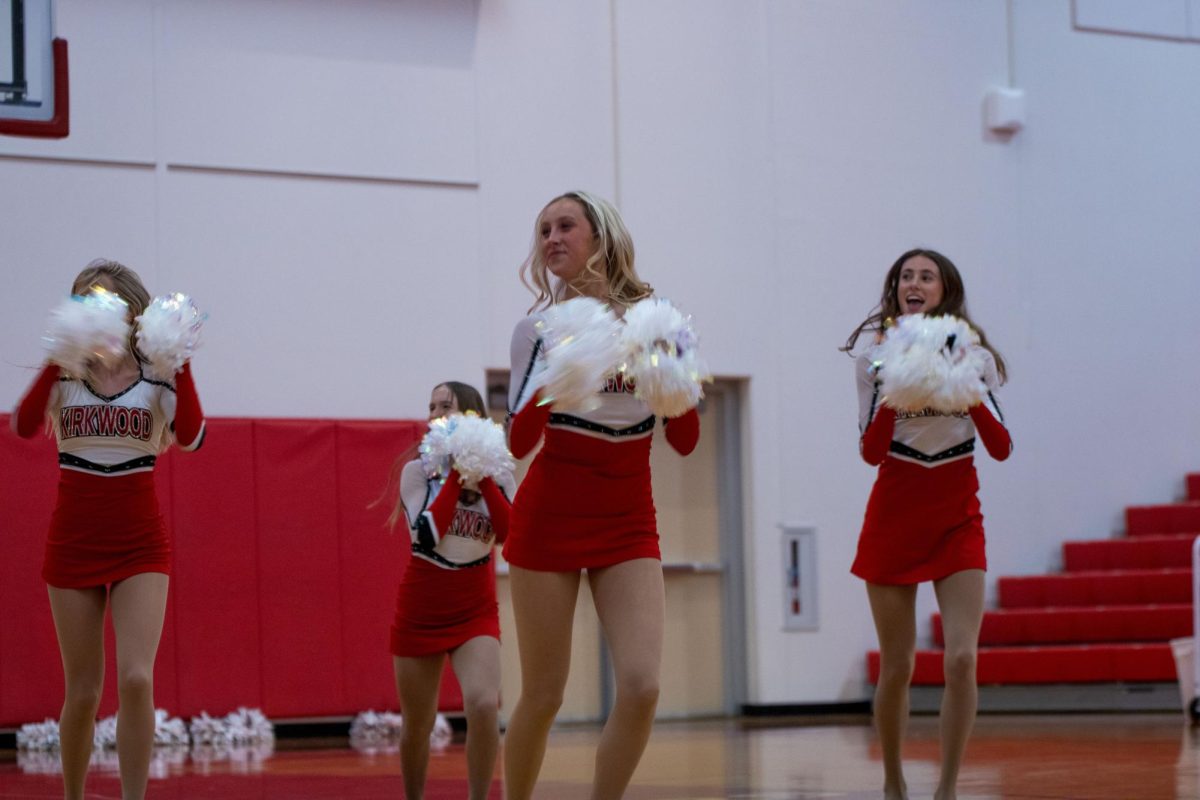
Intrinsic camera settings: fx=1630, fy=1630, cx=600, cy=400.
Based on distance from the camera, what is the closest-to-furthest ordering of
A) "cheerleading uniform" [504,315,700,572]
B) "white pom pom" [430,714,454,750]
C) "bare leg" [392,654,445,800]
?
1. "cheerleading uniform" [504,315,700,572]
2. "bare leg" [392,654,445,800]
3. "white pom pom" [430,714,454,750]

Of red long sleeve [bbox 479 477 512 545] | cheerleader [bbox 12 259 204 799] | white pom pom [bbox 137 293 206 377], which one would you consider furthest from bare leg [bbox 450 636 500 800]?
white pom pom [bbox 137 293 206 377]

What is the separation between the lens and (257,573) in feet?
32.9

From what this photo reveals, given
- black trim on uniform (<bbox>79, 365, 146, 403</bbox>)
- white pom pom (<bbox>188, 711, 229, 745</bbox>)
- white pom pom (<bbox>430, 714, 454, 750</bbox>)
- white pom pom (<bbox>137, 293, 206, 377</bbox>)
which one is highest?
white pom pom (<bbox>137, 293, 206, 377</bbox>)

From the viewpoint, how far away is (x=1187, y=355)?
13.2m

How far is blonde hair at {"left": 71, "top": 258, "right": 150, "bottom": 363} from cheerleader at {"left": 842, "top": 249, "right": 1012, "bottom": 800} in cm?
216

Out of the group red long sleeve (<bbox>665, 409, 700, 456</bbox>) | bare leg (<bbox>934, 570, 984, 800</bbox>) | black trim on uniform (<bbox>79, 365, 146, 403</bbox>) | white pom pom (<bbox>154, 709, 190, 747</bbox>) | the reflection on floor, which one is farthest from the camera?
white pom pom (<bbox>154, 709, 190, 747</bbox>)

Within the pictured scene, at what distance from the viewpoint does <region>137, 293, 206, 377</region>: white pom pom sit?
4.48 metres

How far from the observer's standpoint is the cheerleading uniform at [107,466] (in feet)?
14.6

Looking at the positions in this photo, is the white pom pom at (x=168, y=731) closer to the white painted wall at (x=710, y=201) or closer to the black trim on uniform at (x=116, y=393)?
the white painted wall at (x=710, y=201)

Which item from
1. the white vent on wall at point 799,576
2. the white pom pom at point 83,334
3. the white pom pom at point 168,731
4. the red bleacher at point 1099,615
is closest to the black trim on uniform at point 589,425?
the white pom pom at point 83,334

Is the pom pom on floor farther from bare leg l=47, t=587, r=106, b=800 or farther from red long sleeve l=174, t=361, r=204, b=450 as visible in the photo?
red long sleeve l=174, t=361, r=204, b=450

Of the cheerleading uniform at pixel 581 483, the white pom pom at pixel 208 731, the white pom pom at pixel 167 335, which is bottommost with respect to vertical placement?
the white pom pom at pixel 208 731

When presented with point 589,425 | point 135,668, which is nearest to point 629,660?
point 589,425

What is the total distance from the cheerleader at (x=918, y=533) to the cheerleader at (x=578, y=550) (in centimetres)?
145
